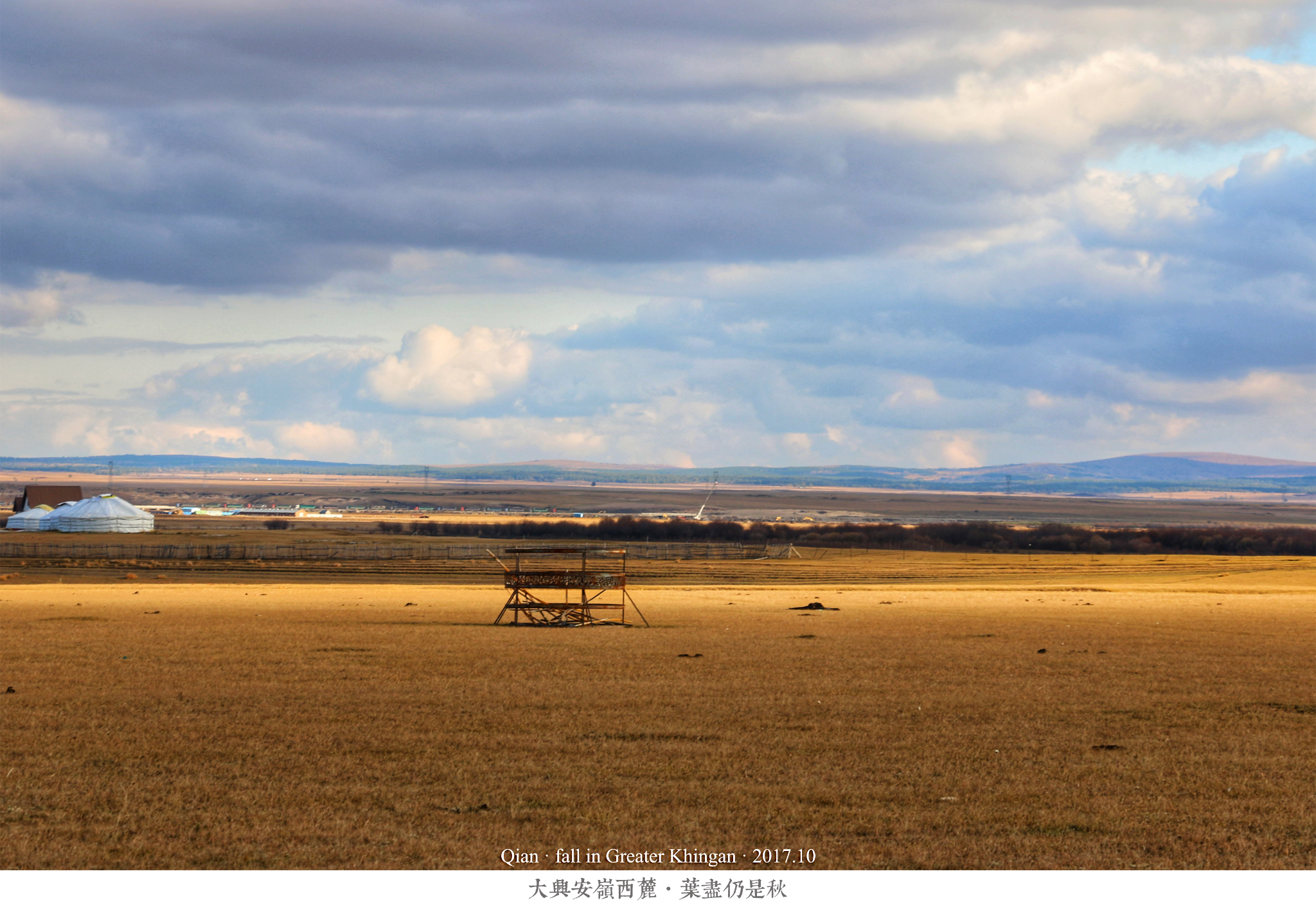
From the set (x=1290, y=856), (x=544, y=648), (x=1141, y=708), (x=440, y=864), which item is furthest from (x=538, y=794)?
(x=544, y=648)

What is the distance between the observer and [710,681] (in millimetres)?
19875

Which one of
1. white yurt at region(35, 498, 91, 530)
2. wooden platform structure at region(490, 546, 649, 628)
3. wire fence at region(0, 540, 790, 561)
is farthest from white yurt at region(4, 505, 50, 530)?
wooden platform structure at region(490, 546, 649, 628)

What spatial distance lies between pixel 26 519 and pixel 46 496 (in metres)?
23.8

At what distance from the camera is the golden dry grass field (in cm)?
1014

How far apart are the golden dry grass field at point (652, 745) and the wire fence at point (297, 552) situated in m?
Result: 62.4

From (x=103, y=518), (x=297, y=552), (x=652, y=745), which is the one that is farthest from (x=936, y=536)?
(x=652, y=745)

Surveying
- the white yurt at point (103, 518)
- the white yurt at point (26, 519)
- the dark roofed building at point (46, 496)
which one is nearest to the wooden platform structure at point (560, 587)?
the white yurt at point (103, 518)

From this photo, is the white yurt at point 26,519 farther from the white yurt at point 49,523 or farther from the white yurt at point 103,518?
the white yurt at point 103,518

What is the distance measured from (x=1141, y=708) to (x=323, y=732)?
37.9 feet

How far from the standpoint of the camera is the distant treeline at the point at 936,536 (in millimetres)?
124062

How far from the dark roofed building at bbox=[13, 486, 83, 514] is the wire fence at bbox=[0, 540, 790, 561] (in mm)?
50794

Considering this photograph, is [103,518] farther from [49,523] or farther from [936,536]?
[936,536]

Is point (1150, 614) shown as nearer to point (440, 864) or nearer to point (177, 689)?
point (177, 689)

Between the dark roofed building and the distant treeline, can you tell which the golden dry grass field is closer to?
the distant treeline
